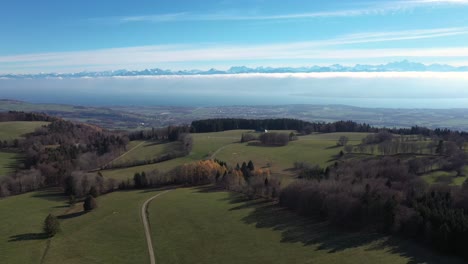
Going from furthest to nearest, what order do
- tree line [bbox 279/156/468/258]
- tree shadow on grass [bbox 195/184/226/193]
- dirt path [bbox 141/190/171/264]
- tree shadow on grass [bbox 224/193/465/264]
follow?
1. tree shadow on grass [bbox 195/184/226/193]
2. dirt path [bbox 141/190/171/264]
3. tree line [bbox 279/156/468/258]
4. tree shadow on grass [bbox 224/193/465/264]

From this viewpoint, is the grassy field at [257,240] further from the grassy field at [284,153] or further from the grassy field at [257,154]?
the grassy field at [284,153]

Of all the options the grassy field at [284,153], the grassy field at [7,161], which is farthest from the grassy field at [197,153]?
the grassy field at [7,161]

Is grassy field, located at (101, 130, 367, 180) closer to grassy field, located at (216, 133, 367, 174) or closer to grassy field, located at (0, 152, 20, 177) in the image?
grassy field, located at (216, 133, 367, 174)

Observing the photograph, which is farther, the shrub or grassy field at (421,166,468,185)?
grassy field at (421,166,468,185)

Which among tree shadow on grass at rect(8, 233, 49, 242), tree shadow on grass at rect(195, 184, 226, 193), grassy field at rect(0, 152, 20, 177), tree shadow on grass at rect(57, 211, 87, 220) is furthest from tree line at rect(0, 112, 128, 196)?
tree shadow on grass at rect(8, 233, 49, 242)

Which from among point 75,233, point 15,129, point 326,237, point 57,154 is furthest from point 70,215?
point 15,129

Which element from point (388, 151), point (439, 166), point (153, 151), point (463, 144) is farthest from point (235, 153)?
point (463, 144)

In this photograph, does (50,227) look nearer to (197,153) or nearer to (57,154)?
(197,153)

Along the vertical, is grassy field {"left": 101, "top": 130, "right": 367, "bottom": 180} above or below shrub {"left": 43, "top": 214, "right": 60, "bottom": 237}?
above
